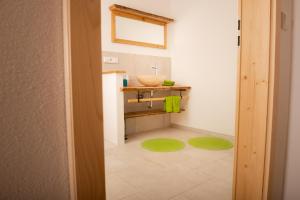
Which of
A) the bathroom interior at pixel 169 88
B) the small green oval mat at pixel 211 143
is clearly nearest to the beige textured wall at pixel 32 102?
the bathroom interior at pixel 169 88

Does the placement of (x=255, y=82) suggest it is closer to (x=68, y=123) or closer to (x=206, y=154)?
(x=68, y=123)

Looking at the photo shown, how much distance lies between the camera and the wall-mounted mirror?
3.20 metres

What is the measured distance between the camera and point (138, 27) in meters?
3.47

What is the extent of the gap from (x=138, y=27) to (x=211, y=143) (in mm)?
2283

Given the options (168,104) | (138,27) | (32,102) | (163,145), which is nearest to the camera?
(32,102)

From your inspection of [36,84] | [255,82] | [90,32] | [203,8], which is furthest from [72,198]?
[203,8]

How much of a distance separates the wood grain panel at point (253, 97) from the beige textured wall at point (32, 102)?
907 millimetres

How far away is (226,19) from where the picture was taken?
3.03 m

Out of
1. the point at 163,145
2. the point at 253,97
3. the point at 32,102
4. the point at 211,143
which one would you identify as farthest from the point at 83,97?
the point at 211,143

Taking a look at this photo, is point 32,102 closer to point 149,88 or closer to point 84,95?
point 84,95

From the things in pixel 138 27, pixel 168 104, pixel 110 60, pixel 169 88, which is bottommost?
pixel 168 104

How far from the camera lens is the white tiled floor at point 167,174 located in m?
1.56

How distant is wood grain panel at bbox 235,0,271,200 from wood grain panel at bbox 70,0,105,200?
2.64 feet

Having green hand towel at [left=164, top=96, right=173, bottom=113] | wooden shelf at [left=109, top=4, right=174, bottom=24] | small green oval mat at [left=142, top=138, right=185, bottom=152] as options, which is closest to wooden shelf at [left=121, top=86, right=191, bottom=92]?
green hand towel at [left=164, top=96, right=173, bottom=113]
